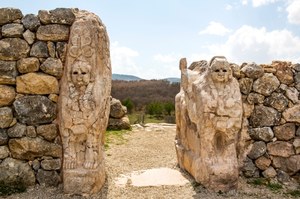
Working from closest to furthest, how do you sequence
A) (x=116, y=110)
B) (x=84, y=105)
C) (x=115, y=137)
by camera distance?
(x=84, y=105) → (x=115, y=137) → (x=116, y=110)

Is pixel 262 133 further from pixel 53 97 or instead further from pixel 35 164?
pixel 35 164

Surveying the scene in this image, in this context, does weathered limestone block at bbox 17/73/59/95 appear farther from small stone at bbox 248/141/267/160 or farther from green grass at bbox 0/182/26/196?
small stone at bbox 248/141/267/160

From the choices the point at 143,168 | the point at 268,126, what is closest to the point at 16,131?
the point at 143,168

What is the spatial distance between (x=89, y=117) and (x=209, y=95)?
6.96ft

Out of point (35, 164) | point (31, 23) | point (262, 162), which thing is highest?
point (31, 23)

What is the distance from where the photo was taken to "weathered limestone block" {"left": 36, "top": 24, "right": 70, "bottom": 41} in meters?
6.32

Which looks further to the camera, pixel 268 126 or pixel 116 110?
pixel 116 110

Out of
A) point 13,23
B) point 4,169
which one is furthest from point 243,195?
point 13,23

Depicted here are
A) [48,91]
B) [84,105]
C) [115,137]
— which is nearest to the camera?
[84,105]

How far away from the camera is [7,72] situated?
20.7 feet

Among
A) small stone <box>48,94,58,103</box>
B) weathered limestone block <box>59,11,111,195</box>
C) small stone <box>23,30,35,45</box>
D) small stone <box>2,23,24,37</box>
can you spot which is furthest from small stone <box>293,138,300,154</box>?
small stone <box>2,23,24,37</box>

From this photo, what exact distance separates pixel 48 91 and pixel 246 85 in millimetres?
3735

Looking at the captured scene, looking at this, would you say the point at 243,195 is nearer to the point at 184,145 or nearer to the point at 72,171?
the point at 184,145

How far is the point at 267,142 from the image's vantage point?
24.2 ft
